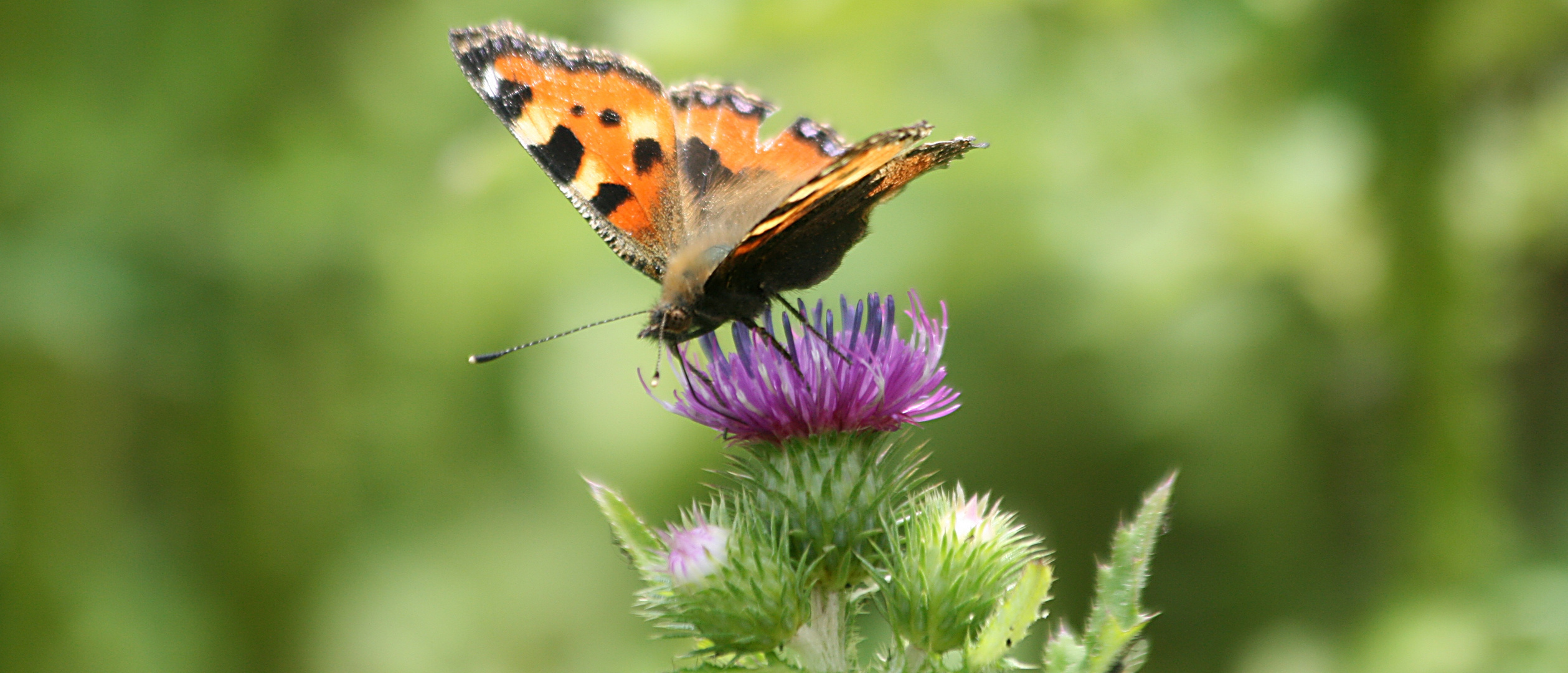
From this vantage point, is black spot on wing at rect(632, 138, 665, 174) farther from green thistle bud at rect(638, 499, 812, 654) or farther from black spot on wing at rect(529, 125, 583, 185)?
green thistle bud at rect(638, 499, 812, 654)

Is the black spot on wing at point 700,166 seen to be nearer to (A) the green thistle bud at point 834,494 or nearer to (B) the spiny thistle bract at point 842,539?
(B) the spiny thistle bract at point 842,539

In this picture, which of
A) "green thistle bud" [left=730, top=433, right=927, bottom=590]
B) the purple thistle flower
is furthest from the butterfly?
"green thistle bud" [left=730, top=433, right=927, bottom=590]

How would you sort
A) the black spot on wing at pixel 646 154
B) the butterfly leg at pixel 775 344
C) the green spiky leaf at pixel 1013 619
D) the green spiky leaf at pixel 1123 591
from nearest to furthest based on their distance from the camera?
1. the green spiky leaf at pixel 1123 591
2. the green spiky leaf at pixel 1013 619
3. the butterfly leg at pixel 775 344
4. the black spot on wing at pixel 646 154

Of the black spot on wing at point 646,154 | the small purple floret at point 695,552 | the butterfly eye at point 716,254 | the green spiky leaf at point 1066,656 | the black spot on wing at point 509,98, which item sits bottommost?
the green spiky leaf at point 1066,656

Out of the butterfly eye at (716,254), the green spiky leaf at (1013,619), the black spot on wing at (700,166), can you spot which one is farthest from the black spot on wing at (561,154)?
the green spiky leaf at (1013,619)

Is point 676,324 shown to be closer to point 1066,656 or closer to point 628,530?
point 628,530

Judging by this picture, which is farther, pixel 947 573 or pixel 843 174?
pixel 843 174

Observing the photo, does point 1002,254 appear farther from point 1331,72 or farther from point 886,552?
point 886,552

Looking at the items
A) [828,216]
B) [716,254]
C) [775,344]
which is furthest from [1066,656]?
[716,254]
